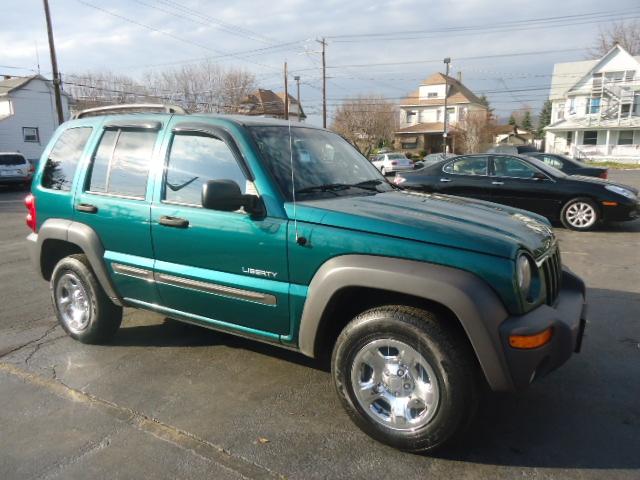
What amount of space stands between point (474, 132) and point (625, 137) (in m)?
12.6

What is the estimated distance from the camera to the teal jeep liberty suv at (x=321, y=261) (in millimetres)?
2645

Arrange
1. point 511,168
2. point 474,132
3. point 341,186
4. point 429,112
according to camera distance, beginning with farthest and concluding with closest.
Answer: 1. point 429,112
2. point 474,132
3. point 511,168
4. point 341,186

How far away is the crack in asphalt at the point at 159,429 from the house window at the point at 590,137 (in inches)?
1880

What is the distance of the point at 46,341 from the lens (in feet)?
15.0

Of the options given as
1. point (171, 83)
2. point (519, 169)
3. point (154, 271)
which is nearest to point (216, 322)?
point (154, 271)

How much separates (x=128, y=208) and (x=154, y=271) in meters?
0.51

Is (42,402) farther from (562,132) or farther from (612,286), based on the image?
(562,132)

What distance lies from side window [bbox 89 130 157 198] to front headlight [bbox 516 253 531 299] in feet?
8.48

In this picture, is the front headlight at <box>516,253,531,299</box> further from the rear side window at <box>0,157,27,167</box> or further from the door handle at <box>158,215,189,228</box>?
the rear side window at <box>0,157,27,167</box>

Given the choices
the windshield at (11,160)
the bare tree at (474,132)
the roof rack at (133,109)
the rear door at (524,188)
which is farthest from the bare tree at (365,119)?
the roof rack at (133,109)

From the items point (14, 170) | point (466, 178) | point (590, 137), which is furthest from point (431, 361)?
point (590, 137)

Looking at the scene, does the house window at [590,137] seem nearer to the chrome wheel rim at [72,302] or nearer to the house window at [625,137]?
the house window at [625,137]

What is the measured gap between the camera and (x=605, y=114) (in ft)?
141

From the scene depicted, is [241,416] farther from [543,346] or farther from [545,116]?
[545,116]
